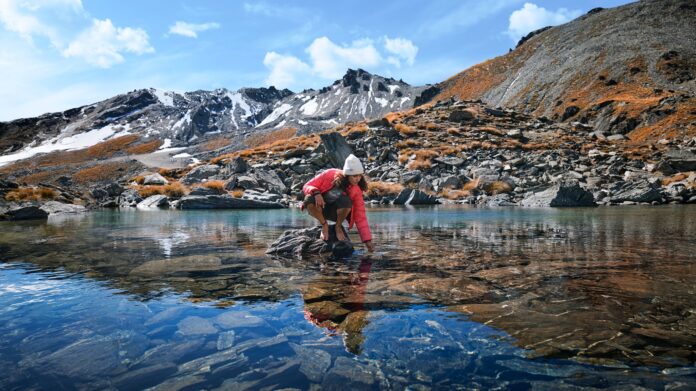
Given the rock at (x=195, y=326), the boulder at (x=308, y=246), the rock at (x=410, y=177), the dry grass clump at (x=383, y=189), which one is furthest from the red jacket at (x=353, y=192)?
the rock at (x=410, y=177)

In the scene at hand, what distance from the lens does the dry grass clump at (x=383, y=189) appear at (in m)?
39.1

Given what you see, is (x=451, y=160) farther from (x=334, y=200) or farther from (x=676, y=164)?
(x=334, y=200)

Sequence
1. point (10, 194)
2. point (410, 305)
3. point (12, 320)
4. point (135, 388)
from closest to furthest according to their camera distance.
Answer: point (135, 388)
point (12, 320)
point (410, 305)
point (10, 194)

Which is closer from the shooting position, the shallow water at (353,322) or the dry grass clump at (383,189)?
the shallow water at (353,322)

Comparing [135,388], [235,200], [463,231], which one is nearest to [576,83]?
[235,200]

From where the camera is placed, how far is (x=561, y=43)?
118188mm

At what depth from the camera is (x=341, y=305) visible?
5133 millimetres

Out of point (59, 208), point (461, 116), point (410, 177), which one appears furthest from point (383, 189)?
point (461, 116)

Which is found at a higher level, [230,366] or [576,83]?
[576,83]

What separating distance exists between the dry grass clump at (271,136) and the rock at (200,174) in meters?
120

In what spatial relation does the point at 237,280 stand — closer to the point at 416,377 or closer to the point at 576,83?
the point at 416,377

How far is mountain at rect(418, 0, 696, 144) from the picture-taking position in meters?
65.1

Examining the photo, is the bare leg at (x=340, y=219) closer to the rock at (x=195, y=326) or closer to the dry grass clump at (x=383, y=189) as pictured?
the rock at (x=195, y=326)

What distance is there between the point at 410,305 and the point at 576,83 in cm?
10361
